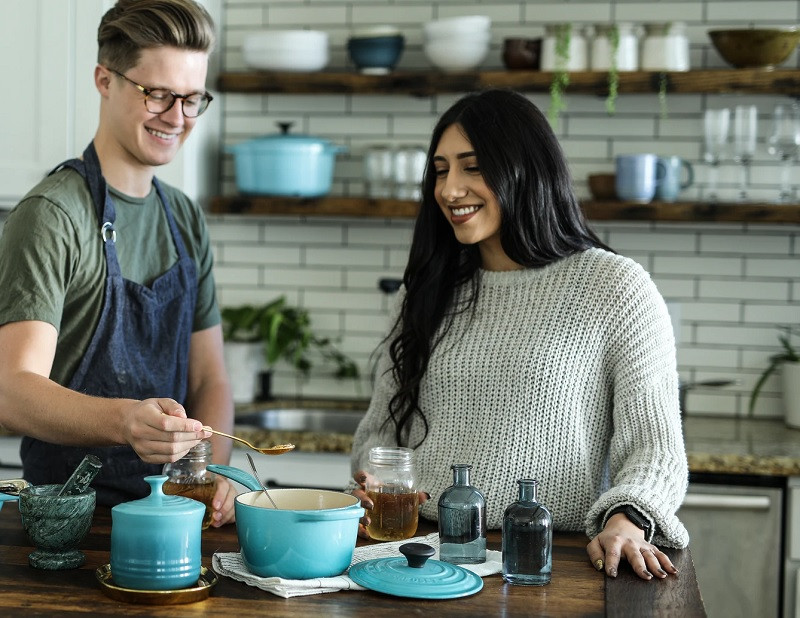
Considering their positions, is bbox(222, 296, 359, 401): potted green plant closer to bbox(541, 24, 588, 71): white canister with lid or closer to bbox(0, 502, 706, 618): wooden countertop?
bbox(541, 24, 588, 71): white canister with lid

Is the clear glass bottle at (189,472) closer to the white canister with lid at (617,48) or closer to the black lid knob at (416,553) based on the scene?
the black lid knob at (416,553)

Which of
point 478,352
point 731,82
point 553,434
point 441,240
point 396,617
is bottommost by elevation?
point 396,617

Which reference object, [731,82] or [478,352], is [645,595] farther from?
[731,82]

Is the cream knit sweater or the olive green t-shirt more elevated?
the olive green t-shirt

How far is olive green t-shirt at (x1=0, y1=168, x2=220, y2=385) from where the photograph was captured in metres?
2.11

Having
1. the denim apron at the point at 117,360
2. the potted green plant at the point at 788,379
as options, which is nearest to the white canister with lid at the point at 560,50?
the potted green plant at the point at 788,379

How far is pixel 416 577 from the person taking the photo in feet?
5.50

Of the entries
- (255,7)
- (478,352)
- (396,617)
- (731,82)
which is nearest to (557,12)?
(731,82)

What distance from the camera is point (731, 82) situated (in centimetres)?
374

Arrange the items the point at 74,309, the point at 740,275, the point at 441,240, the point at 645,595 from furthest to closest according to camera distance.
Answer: the point at 740,275 < the point at 441,240 < the point at 74,309 < the point at 645,595

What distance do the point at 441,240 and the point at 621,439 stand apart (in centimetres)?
64

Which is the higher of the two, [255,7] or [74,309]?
[255,7]

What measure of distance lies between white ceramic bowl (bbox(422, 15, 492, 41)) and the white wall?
26cm

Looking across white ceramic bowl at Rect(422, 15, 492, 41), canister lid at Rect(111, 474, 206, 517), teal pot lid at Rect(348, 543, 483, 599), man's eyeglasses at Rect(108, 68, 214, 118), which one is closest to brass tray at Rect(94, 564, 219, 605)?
canister lid at Rect(111, 474, 206, 517)
